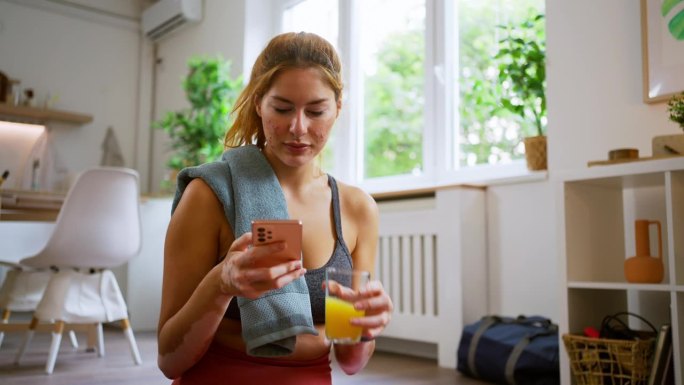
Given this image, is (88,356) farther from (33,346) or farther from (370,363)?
(370,363)

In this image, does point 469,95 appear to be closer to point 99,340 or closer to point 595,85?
point 595,85

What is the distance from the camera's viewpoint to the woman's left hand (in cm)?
86

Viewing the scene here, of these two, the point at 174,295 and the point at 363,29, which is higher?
the point at 363,29

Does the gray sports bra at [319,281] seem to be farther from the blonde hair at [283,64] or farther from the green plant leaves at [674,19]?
the green plant leaves at [674,19]

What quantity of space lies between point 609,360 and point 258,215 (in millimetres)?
1437

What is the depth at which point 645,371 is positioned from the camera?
195cm

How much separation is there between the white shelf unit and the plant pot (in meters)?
0.50

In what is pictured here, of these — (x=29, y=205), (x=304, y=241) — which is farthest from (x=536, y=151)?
(x=29, y=205)

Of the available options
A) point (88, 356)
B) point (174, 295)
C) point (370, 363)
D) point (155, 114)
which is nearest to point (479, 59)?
point (370, 363)

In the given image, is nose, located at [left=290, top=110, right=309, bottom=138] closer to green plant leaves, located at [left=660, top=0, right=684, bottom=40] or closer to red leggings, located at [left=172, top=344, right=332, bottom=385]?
red leggings, located at [left=172, top=344, right=332, bottom=385]

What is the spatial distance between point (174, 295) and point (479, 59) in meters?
2.81

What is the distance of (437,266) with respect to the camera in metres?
3.21

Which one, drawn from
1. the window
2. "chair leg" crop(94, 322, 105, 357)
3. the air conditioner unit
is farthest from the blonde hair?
the air conditioner unit

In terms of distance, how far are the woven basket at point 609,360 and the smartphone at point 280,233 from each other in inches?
59.9
